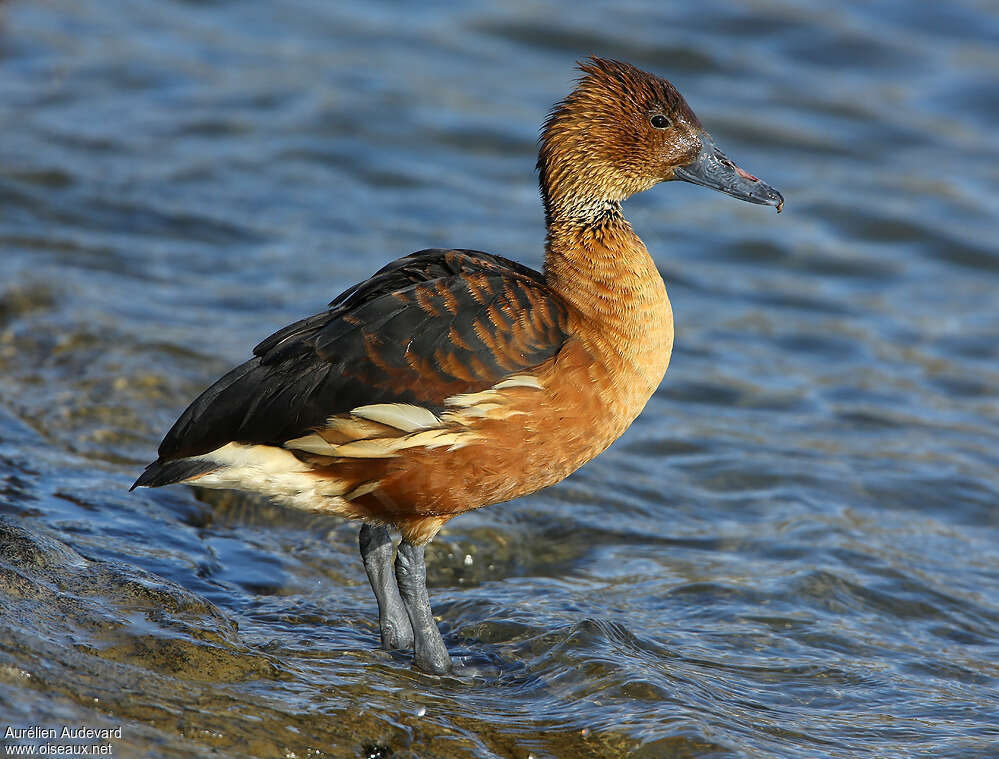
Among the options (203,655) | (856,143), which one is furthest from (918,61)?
(203,655)

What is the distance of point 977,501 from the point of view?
26.3 feet

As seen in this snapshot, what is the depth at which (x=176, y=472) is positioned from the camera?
540 centimetres

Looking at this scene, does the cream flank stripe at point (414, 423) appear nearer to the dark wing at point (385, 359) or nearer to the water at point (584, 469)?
the dark wing at point (385, 359)

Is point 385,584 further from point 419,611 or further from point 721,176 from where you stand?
point 721,176

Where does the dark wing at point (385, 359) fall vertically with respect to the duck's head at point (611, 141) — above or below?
below

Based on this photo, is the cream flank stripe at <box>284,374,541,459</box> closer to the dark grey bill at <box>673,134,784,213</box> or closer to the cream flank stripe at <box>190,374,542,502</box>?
the cream flank stripe at <box>190,374,542,502</box>

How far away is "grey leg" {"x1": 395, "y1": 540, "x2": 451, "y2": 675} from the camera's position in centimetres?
561

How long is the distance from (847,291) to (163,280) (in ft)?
18.7

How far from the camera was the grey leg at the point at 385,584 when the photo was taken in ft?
19.3

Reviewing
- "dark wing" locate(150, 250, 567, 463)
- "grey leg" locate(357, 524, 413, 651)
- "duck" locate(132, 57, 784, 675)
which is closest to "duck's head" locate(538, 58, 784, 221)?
"duck" locate(132, 57, 784, 675)

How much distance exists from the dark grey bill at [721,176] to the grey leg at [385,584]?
228 cm

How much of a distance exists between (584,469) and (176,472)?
3305mm

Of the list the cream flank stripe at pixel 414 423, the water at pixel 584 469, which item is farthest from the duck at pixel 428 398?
the water at pixel 584 469

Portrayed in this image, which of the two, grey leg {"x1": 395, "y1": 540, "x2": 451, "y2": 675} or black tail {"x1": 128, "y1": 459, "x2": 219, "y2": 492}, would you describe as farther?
grey leg {"x1": 395, "y1": 540, "x2": 451, "y2": 675}
